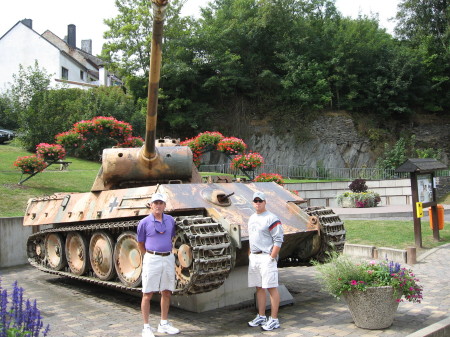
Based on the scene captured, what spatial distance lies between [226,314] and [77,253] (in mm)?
3512

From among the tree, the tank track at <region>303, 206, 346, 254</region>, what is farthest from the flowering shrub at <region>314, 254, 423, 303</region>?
the tree

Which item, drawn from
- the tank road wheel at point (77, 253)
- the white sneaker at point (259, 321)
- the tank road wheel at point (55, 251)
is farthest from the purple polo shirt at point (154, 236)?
the tank road wheel at point (55, 251)

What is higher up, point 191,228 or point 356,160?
point 356,160

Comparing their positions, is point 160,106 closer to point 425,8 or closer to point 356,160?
point 356,160

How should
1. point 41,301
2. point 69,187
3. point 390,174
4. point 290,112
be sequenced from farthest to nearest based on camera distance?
point 290,112, point 390,174, point 69,187, point 41,301

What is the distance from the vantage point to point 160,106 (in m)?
33.5

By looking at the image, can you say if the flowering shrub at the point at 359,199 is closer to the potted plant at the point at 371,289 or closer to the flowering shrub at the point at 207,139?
the flowering shrub at the point at 207,139

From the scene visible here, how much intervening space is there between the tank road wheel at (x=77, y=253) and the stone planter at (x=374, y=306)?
15.9ft

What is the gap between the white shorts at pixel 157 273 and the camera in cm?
586

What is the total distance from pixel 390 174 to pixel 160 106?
1628cm

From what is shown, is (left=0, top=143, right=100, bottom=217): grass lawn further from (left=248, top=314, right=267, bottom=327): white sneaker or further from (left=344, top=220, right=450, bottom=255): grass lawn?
(left=344, top=220, right=450, bottom=255): grass lawn

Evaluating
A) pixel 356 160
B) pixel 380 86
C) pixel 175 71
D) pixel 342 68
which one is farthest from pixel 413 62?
pixel 175 71

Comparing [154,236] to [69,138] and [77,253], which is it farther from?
[69,138]

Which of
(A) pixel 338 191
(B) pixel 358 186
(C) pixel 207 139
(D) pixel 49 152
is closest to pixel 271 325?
(C) pixel 207 139
